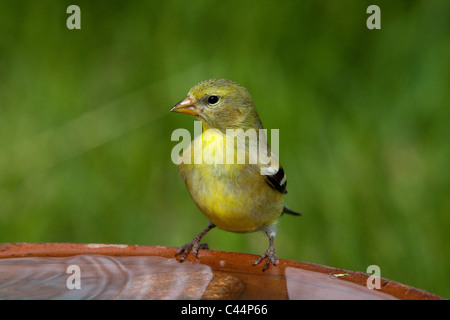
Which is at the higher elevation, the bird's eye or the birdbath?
the bird's eye

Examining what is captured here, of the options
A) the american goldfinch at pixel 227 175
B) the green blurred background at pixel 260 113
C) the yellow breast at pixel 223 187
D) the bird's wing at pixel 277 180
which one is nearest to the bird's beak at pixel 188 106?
the american goldfinch at pixel 227 175

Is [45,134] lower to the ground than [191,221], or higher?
higher

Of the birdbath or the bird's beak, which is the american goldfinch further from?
the birdbath

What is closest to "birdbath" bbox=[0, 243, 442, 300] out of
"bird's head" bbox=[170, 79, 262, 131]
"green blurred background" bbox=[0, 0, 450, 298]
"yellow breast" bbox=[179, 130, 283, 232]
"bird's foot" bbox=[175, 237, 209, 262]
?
"bird's foot" bbox=[175, 237, 209, 262]

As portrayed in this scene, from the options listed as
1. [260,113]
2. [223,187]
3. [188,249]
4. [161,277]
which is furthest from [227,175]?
[260,113]
